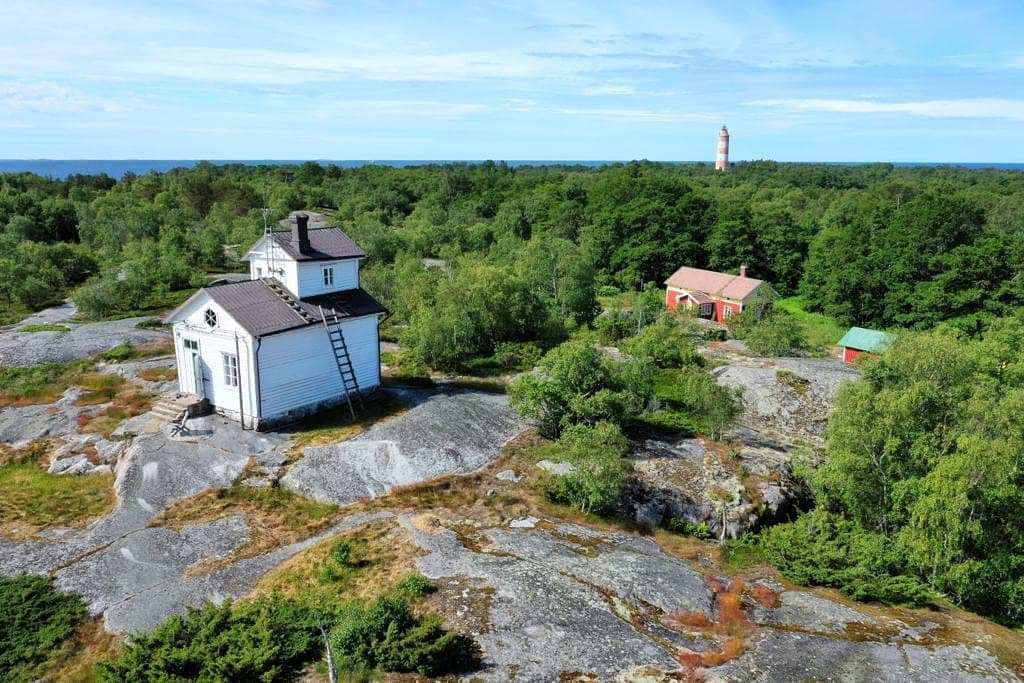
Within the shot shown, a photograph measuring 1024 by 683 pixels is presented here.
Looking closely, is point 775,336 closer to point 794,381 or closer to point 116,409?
point 794,381

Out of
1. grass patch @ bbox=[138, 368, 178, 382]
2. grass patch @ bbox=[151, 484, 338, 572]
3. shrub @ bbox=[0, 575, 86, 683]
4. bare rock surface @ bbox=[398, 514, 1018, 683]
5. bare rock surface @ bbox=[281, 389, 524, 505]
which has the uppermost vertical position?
grass patch @ bbox=[138, 368, 178, 382]

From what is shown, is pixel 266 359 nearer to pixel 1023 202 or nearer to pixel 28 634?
pixel 28 634

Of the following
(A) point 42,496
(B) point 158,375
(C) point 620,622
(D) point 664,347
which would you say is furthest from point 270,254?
(D) point 664,347

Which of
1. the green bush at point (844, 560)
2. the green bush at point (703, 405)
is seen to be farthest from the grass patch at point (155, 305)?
the green bush at point (844, 560)

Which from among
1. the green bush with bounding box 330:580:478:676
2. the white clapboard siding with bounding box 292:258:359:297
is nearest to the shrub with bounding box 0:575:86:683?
the green bush with bounding box 330:580:478:676

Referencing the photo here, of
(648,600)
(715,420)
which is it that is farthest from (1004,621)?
(715,420)

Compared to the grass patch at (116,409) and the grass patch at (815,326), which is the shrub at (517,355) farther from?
the grass patch at (815,326)

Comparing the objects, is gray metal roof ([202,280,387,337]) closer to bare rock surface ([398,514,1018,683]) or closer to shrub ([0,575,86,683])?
bare rock surface ([398,514,1018,683])
